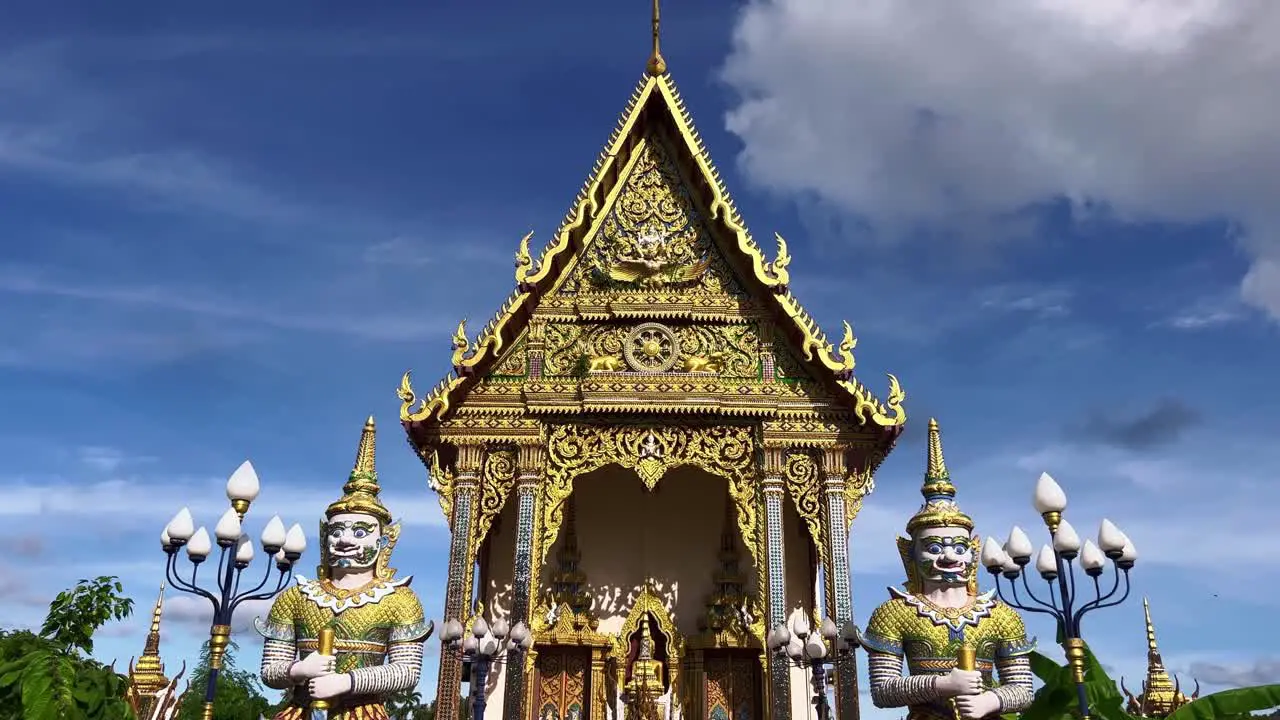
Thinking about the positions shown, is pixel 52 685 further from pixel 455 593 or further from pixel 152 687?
pixel 455 593

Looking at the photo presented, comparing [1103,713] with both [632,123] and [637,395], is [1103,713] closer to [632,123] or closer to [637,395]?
[637,395]

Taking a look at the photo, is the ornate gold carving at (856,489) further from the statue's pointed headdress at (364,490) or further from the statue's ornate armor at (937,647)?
the statue's pointed headdress at (364,490)

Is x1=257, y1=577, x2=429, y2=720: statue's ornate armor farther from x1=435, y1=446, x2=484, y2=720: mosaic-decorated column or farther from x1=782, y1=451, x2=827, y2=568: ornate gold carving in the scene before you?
x1=782, y1=451, x2=827, y2=568: ornate gold carving

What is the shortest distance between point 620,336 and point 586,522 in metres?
3.48

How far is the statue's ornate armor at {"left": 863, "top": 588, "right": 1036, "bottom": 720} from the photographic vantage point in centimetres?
849

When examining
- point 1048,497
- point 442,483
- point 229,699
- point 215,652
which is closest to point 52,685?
point 215,652

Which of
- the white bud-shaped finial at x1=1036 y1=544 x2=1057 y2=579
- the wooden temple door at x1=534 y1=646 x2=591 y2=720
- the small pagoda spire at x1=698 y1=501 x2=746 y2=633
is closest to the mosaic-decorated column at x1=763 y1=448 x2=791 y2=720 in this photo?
the small pagoda spire at x1=698 y1=501 x2=746 y2=633

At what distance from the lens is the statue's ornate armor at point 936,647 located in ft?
27.9

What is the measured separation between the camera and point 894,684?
8539mm

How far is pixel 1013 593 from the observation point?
815 cm

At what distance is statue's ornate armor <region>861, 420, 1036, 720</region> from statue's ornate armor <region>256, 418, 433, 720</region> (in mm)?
4073

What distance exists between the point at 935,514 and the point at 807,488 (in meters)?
2.57

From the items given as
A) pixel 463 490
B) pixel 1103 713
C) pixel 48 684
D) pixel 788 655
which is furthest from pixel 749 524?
pixel 48 684

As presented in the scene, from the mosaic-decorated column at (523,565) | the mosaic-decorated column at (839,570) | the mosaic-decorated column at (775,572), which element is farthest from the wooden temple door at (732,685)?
the mosaic-decorated column at (523,565)
